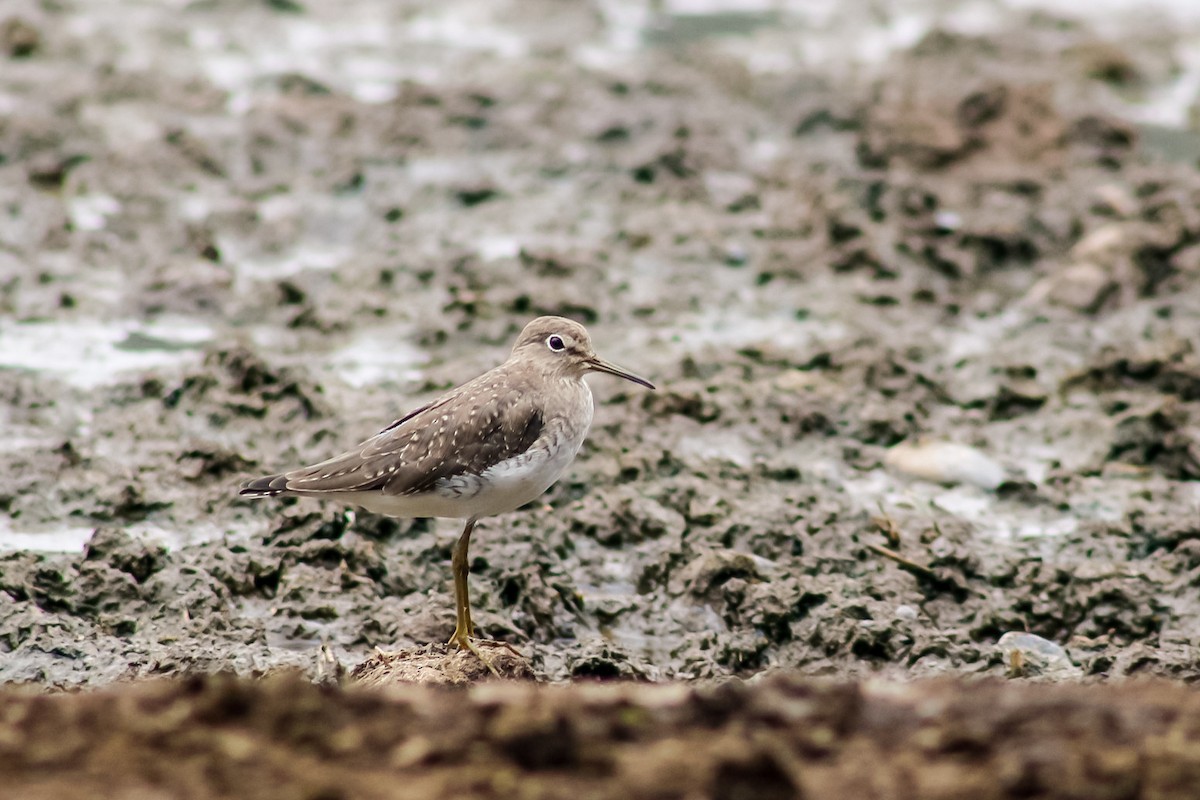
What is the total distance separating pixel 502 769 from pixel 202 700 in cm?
92

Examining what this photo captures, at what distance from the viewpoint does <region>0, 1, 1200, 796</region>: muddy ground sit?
7348mm

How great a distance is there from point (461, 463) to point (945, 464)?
317 centimetres

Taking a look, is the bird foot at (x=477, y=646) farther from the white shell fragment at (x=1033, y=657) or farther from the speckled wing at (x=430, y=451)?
the white shell fragment at (x=1033, y=657)

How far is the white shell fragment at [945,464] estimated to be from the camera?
8750 mm

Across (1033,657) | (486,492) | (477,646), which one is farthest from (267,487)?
(1033,657)

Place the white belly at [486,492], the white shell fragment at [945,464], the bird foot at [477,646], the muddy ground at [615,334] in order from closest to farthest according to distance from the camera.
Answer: the bird foot at [477,646] < the white belly at [486,492] < the muddy ground at [615,334] < the white shell fragment at [945,464]

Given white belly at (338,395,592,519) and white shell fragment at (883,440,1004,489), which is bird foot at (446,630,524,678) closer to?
white belly at (338,395,592,519)

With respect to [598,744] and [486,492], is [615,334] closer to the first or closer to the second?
[486,492]

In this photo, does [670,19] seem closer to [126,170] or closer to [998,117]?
[998,117]

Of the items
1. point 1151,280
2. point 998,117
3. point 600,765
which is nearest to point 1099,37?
point 998,117

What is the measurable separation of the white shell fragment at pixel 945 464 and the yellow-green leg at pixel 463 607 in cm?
294

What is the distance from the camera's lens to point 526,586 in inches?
293

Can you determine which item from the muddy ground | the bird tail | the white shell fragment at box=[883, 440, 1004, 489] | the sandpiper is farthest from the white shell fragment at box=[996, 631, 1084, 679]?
the bird tail

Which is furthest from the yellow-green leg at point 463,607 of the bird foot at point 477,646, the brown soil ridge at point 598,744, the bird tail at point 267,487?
the brown soil ridge at point 598,744
